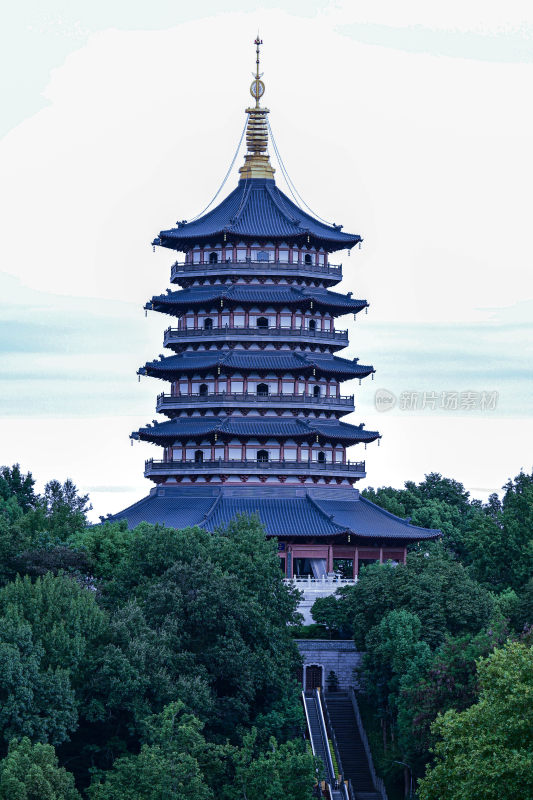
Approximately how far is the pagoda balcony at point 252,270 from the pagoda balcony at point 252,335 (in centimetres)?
280

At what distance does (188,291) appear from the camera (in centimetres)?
9056

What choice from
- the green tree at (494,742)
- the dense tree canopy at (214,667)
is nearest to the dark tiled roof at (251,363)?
the dense tree canopy at (214,667)

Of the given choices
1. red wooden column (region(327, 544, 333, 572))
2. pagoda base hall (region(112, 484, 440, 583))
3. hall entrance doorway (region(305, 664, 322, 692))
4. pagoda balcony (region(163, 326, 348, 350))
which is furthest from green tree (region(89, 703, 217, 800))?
pagoda balcony (region(163, 326, 348, 350))

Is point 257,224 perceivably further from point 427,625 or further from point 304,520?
point 427,625

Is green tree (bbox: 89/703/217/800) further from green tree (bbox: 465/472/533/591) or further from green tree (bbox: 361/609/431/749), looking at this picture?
green tree (bbox: 465/472/533/591)

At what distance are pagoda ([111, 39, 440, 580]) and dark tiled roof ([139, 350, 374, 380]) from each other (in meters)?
0.08

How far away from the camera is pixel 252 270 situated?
89.1 metres

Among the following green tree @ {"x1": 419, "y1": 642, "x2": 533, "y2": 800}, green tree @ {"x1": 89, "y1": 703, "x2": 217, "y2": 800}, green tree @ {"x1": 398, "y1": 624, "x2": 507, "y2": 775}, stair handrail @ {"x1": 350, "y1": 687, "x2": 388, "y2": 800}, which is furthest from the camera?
stair handrail @ {"x1": 350, "y1": 687, "x2": 388, "y2": 800}

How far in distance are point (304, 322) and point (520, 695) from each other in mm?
42044

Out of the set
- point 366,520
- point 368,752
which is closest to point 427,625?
point 368,752

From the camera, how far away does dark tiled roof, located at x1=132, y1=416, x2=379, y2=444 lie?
3403 inches

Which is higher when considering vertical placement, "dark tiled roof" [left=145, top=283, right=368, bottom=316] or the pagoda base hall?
"dark tiled roof" [left=145, top=283, right=368, bottom=316]

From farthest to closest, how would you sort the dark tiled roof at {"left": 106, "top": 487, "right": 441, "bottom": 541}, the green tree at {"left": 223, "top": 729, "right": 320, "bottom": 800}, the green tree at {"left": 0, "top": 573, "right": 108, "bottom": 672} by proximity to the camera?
the dark tiled roof at {"left": 106, "top": 487, "right": 441, "bottom": 541} → the green tree at {"left": 0, "top": 573, "right": 108, "bottom": 672} → the green tree at {"left": 223, "top": 729, "right": 320, "bottom": 800}

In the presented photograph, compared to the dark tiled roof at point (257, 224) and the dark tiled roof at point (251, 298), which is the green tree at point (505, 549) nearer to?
the dark tiled roof at point (251, 298)
